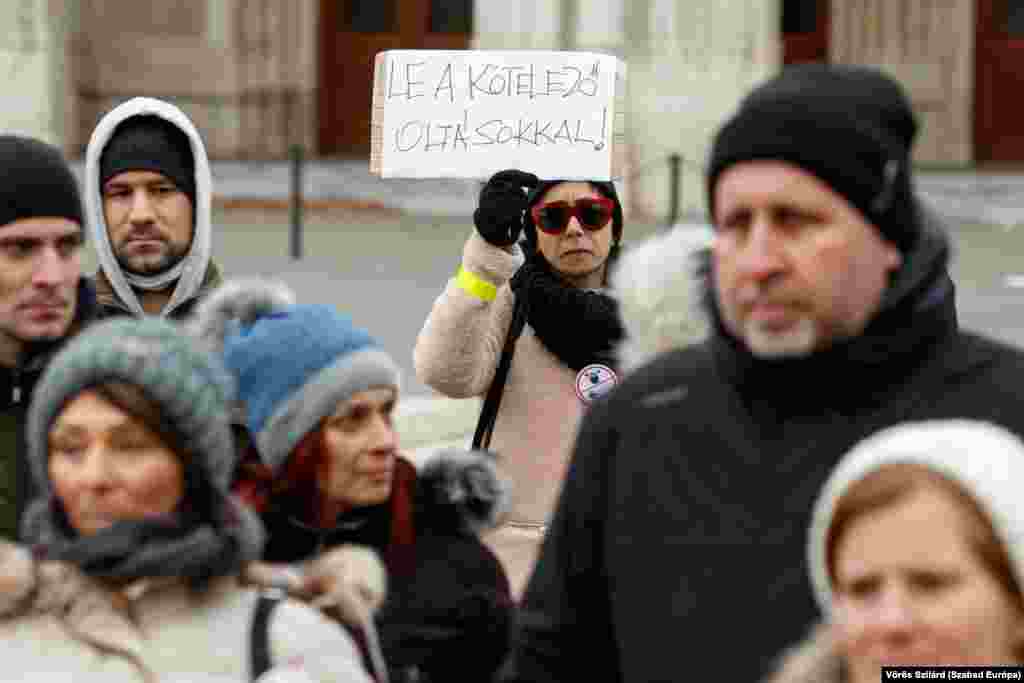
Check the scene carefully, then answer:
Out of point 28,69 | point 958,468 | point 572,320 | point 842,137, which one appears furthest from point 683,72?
point 958,468

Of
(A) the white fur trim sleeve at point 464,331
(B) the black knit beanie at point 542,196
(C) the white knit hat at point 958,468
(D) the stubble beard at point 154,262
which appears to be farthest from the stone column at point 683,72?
(C) the white knit hat at point 958,468

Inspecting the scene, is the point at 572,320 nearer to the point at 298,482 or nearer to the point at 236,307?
the point at 236,307

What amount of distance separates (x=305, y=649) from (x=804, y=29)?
2668 cm

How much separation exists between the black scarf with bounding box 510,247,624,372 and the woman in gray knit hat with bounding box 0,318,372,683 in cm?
247

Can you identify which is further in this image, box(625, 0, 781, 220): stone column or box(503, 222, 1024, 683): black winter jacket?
box(625, 0, 781, 220): stone column

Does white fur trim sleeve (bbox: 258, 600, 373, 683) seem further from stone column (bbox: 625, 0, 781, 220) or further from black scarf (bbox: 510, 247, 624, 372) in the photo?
stone column (bbox: 625, 0, 781, 220)

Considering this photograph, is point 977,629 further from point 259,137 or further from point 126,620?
point 259,137

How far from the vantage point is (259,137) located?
2861 centimetres

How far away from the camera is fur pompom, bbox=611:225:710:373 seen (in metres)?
4.05

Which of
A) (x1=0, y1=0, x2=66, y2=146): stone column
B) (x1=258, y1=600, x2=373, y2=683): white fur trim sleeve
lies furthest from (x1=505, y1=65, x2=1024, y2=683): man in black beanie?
(x1=0, y1=0, x2=66, y2=146): stone column

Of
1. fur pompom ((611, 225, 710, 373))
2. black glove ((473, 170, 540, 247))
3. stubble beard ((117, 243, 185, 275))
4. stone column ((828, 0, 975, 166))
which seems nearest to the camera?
fur pompom ((611, 225, 710, 373))

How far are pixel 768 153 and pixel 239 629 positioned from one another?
1007 mm

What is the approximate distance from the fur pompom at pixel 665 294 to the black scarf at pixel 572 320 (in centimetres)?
186

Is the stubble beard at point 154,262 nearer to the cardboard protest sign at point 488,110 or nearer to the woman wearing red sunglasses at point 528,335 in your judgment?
the woman wearing red sunglasses at point 528,335
